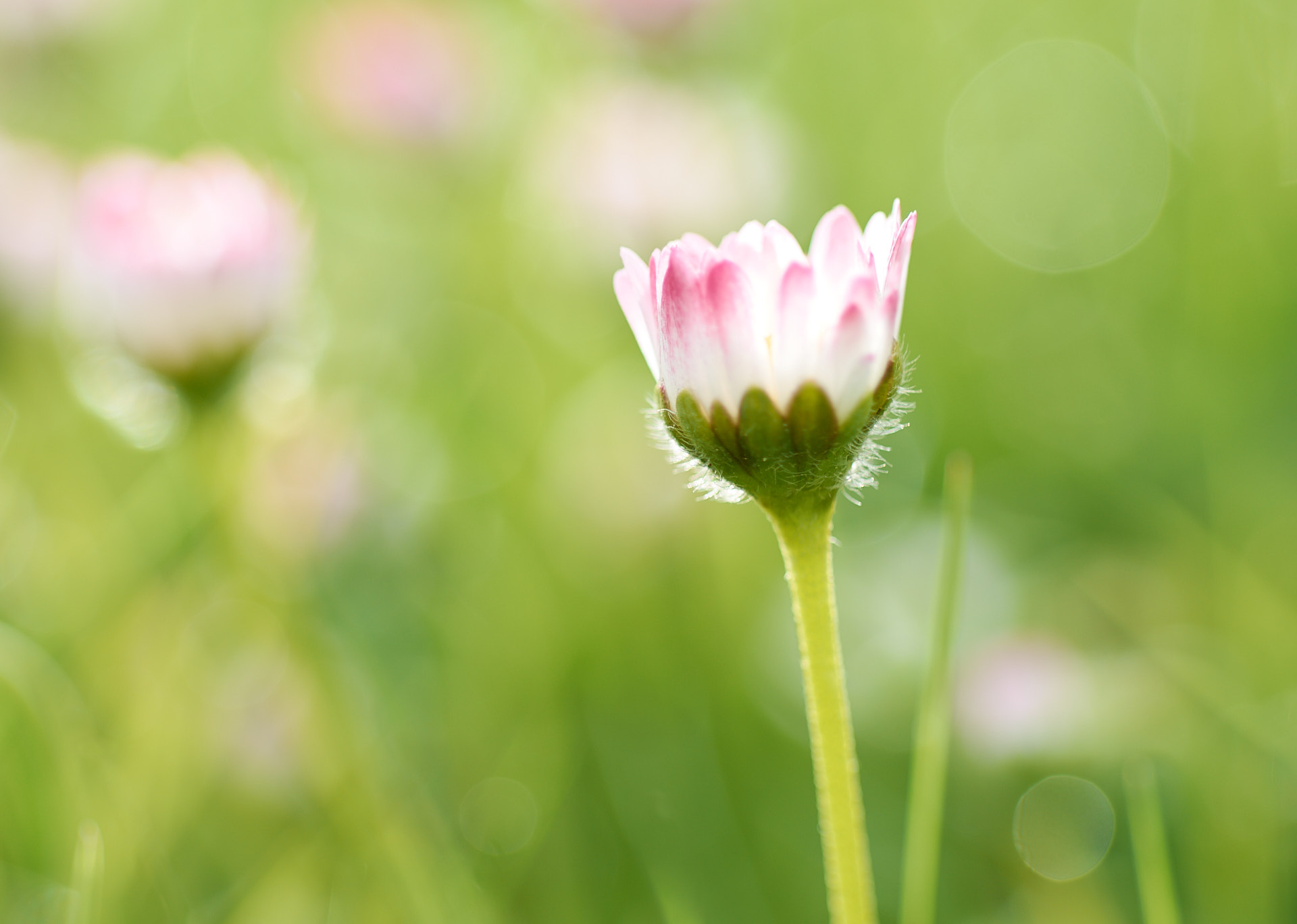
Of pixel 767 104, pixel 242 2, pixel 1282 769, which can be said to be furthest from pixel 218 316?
pixel 242 2

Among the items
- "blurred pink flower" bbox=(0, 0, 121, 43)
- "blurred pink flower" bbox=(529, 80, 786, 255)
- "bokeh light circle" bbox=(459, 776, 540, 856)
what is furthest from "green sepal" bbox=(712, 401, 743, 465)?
"blurred pink flower" bbox=(0, 0, 121, 43)

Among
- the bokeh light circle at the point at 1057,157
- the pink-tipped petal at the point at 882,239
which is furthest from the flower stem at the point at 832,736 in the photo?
the bokeh light circle at the point at 1057,157

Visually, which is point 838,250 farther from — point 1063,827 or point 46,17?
point 46,17

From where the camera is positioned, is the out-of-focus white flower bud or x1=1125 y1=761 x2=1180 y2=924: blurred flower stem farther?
the out-of-focus white flower bud

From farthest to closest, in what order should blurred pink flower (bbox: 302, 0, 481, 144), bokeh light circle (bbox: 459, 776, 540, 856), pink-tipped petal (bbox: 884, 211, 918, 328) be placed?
blurred pink flower (bbox: 302, 0, 481, 144) < bokeh light circle (bbox: 459, 776, 540, 856) < pink-tipped petal (bbox: 884, 211, 918, 328)

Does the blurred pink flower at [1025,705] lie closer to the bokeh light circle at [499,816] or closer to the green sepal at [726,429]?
the bokeh light circle at [499,816]

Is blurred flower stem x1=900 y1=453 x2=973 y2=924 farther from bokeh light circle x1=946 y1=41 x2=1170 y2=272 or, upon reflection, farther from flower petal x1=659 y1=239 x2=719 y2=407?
bokeh light circle x1=946 y1=41 x2=1170 y2=272

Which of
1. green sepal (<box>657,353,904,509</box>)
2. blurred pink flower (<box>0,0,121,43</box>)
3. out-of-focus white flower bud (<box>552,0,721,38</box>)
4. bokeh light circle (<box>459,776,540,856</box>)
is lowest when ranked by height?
bokeh light circle (<box>459,776,540,856</box>)

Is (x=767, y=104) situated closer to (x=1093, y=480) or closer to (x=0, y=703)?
(x=1093, y=480)
